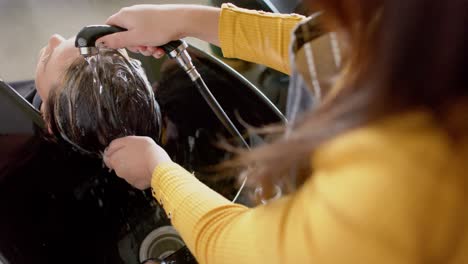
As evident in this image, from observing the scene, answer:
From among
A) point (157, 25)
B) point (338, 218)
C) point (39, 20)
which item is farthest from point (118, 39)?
point (39, 20)

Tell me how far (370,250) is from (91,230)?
57 cm

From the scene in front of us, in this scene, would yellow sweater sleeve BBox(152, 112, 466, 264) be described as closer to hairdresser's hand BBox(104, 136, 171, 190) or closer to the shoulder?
the shoulder

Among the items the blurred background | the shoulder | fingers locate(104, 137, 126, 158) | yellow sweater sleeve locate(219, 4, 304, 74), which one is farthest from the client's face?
the blurred background

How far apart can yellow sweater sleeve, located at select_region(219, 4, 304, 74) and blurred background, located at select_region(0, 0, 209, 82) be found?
105 cm

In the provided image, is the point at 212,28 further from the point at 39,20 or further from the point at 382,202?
the point at 39,20

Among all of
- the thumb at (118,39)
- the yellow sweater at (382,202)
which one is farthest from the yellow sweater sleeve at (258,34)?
the yellow sweater at (382,202)

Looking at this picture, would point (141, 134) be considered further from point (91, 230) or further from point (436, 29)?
point (436, 29)

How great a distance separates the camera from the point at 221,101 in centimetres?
101

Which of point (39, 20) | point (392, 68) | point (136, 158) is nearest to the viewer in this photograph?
point (392, 68)

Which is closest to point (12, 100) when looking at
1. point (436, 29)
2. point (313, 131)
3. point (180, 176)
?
point (180, 176)

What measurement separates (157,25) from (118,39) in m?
0.07

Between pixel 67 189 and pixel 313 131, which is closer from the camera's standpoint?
pixel 313 131

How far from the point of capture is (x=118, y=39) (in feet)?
2.61

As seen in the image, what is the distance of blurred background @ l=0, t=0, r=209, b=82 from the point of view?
188cm
